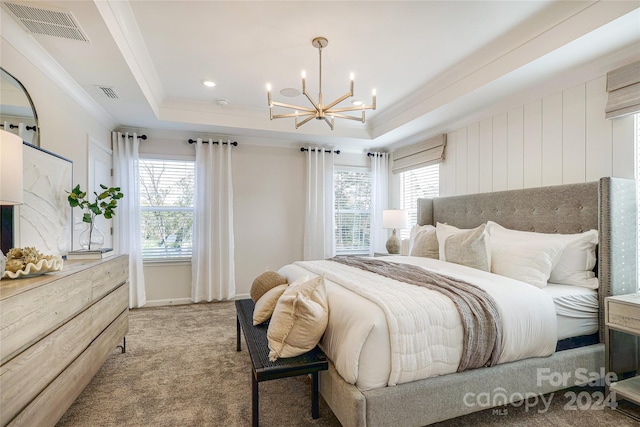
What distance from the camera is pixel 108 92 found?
3139 millimetres

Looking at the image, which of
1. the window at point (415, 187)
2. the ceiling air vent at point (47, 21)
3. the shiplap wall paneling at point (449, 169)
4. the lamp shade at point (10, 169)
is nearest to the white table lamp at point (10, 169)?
the lamp shade at point (10, 169)

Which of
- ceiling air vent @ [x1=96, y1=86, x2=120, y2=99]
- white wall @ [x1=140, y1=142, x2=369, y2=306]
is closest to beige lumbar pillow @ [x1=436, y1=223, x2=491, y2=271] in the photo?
white wall @ [x1=140, y1=142, x2=369, y2=306]

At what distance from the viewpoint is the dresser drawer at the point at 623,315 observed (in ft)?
6.43

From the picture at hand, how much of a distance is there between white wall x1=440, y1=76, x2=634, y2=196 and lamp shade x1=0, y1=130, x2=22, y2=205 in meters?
3.83

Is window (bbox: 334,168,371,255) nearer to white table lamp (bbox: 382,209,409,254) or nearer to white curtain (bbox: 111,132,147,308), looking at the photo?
white table lamp (bbox: 382,209,409,254)

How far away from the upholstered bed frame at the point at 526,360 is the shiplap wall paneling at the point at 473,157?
11.1 inches

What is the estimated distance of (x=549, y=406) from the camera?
2074 millimetres

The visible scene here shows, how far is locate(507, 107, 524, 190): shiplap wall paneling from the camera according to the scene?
321 centimetres

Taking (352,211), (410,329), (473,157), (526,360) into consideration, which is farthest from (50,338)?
(352,211)

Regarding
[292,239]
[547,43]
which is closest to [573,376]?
[547,43]

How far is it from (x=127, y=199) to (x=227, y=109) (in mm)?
1830

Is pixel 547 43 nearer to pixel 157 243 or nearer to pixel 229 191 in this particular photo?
pixel 229 191

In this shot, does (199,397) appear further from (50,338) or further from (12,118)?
(12,118)

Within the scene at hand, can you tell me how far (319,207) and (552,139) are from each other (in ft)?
10.4
